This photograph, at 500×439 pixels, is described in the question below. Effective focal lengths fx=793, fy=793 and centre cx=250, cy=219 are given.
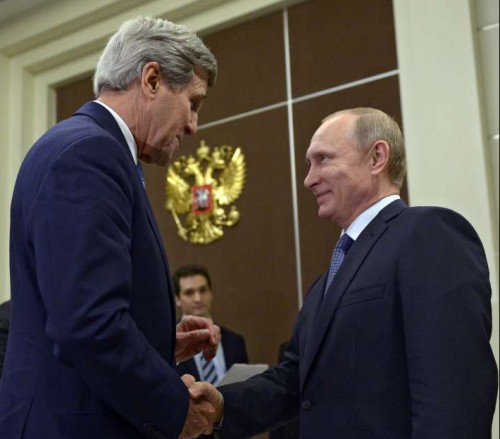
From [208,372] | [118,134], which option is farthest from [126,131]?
[208,372]

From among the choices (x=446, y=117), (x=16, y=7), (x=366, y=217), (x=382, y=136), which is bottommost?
(x=366, y=217)

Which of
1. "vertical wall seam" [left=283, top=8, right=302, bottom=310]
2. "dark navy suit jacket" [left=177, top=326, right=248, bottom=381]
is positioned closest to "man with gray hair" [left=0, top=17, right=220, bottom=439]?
"dark navy suit jacket" [left=177, top=326, right=248, bottom=381]

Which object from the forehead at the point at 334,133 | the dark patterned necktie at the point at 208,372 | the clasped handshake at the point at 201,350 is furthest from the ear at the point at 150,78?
the dark patterned necktie at the point at 208,372

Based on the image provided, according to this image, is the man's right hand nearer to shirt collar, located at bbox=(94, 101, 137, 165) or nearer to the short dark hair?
shirt collar, located at bbox=(94, 101, 137, 165)

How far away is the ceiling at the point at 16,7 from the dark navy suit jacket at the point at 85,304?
224 inches

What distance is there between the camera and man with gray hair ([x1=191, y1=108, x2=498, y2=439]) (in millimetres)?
1928

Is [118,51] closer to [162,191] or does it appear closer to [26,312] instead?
[26,312]

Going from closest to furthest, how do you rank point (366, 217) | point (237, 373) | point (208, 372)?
point (366, 217) → point (237, 373) → point (208, 372)

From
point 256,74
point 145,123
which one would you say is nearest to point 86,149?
point 145,123

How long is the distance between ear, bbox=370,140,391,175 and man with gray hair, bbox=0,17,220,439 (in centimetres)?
92

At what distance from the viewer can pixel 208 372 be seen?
4.99 m

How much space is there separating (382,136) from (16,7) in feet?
17.7

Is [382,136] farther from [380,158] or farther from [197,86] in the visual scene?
[197,86]

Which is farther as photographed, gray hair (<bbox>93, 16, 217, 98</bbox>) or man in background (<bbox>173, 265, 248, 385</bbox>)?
man in background (<bbox>173, 265, 248, 385</bbox>)
